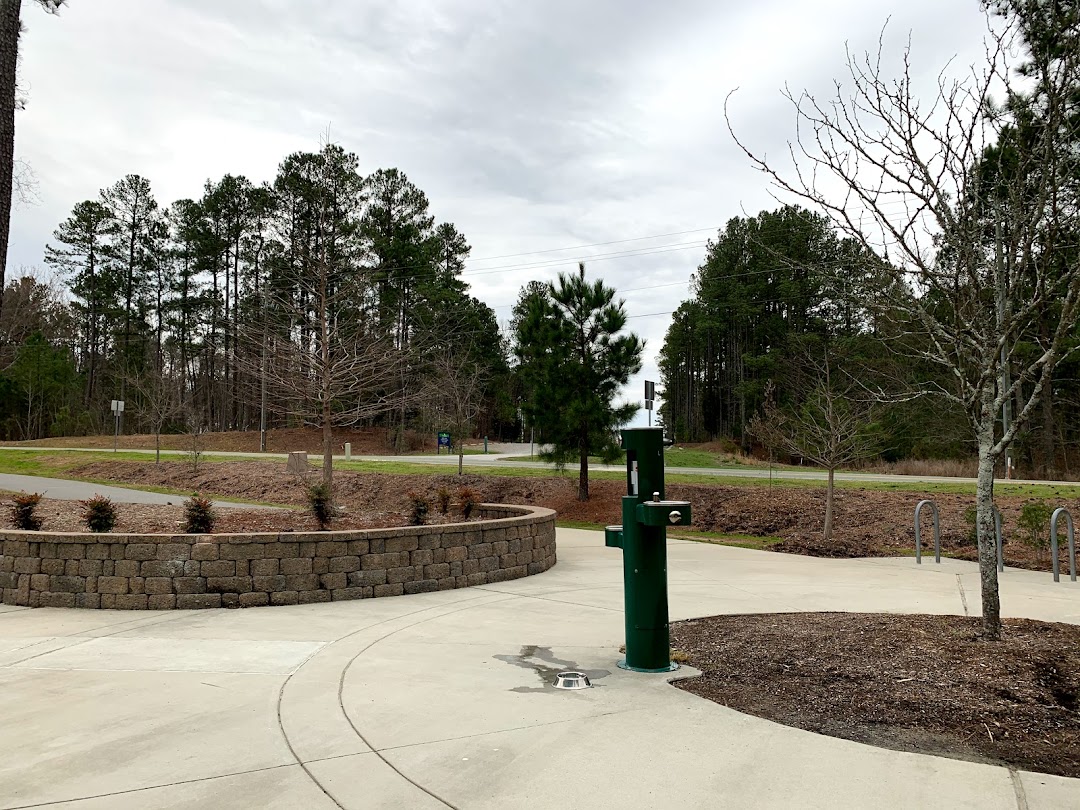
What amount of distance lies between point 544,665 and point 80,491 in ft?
60.5

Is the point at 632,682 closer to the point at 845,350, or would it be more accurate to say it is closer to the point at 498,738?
the point at 498,738

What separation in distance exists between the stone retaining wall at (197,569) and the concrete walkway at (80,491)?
8998 mm

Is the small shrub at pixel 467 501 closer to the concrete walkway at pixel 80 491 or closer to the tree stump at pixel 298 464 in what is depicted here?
the concrete walkway at pixel 80 491

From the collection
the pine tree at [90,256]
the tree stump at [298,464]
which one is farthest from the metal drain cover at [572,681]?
the pine tree at [90,256]

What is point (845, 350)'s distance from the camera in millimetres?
39688

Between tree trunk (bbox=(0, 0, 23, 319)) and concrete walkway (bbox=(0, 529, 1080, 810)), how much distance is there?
5.73m

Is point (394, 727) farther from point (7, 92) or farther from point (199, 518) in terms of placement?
point (7, 92)

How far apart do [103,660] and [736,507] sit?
13.9 metres

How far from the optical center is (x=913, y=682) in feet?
15.2

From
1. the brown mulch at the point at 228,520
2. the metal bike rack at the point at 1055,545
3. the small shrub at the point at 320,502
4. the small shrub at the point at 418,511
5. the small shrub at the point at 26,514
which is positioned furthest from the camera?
the brown mulch at the point at 228,520

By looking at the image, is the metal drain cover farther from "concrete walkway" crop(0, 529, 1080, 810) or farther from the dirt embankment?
the dirt embankment

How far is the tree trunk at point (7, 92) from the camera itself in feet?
31.0

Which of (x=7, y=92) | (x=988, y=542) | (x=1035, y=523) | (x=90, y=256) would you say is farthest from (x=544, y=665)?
(x=90, y=256)

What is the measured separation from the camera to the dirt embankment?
42.6ft
